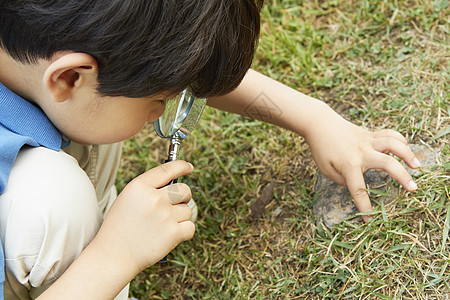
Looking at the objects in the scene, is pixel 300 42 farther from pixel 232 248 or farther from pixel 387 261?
pixel 387 261

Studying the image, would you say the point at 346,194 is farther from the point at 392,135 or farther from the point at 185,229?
the point at 185,229

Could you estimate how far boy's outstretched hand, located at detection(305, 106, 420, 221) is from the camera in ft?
5.01

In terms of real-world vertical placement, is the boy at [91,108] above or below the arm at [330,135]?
above

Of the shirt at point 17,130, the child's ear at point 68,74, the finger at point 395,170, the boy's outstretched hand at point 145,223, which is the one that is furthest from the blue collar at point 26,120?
the finger at point 395,170

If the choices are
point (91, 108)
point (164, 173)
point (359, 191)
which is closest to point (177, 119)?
point (164, 173)

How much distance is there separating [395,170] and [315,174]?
1.10 feet

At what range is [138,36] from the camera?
106 cm

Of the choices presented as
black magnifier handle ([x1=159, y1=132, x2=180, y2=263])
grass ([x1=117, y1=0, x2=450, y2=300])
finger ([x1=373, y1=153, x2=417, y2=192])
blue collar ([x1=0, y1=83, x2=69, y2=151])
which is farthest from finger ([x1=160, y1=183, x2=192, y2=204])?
finger ([x1=373, y1=153, x2=417, y2=192])

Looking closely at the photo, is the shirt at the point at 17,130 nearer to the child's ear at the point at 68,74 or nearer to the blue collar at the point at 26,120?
the blue collar at the point at 26,120

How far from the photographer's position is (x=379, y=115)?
1.81 m

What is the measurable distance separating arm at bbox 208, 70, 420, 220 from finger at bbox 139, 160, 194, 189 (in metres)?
0.40

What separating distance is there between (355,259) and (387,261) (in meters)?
0.09

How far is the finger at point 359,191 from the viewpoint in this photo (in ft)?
5.04

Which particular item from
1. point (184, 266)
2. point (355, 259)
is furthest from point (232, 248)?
point (355, 259)
